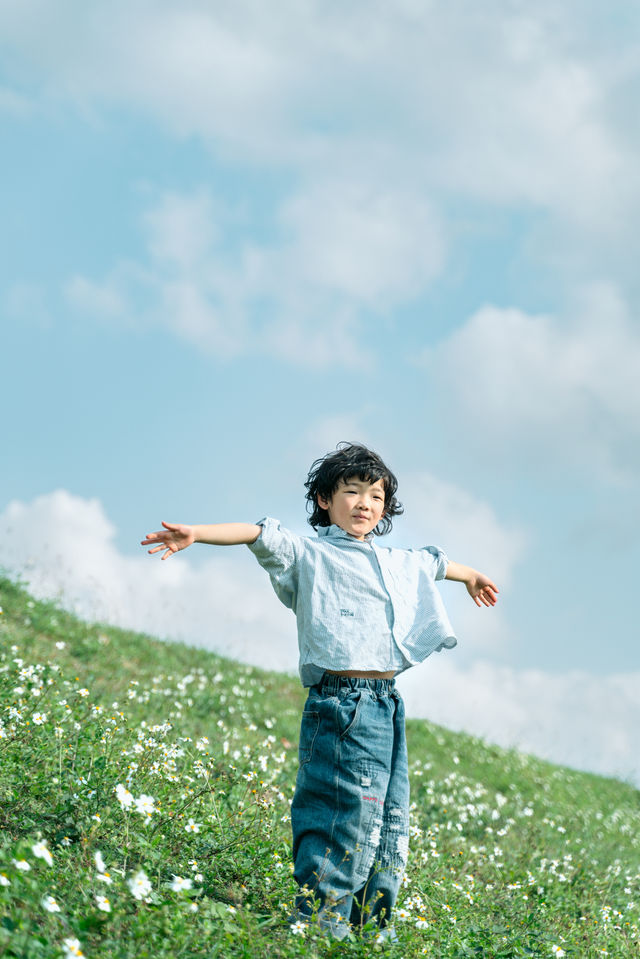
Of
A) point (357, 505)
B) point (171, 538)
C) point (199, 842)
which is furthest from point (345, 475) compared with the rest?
point (199, 842)

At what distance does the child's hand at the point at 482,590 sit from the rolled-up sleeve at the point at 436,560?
24cm

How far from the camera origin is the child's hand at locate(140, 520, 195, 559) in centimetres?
426

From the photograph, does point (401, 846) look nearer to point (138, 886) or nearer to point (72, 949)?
point (138, 886)

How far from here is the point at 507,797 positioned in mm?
11352

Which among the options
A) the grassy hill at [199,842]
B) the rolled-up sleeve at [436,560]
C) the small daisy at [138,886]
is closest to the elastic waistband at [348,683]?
the rolled-up sleeve at [436,560]

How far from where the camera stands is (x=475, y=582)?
5.54 m

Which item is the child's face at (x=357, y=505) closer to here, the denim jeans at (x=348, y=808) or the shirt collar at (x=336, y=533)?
the shirt collar at (x=336, y=533)

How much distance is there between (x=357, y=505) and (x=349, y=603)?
0.61 meters

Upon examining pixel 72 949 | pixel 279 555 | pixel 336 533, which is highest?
pixel 336 533

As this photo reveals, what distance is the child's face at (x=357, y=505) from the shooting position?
4980 mm

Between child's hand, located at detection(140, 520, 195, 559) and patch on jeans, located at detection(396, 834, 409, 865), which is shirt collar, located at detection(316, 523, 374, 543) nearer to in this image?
child's hand, located at detection(140, 520, 195, 559)

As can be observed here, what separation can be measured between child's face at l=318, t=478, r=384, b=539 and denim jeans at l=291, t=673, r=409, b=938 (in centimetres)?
90

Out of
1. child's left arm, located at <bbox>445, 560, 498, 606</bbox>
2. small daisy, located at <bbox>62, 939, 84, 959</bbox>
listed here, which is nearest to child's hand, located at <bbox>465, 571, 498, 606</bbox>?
child's left arm, located at <bbox>445, 560, 498, 606</bbox>

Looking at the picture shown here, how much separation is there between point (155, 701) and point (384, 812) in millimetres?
5331
